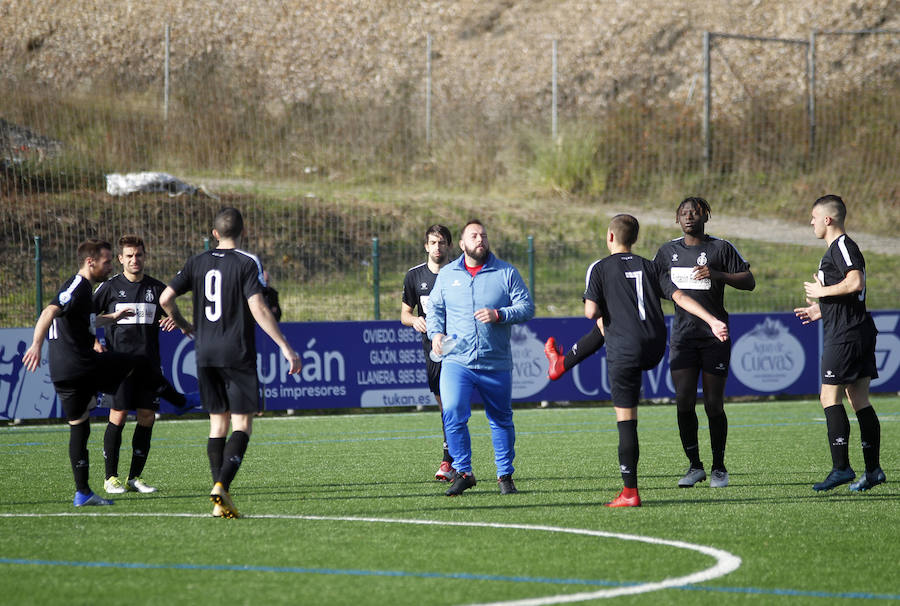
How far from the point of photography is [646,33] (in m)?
39.2

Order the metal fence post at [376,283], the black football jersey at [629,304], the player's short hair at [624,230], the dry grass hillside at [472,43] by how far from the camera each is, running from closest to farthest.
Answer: the black football jersey at [629,304]
the player's short hair at [624,230]
the metal fence post at [376,283]
the dry grass hillside at [472,43]

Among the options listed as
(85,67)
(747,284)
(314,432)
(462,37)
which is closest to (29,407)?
(314,432)

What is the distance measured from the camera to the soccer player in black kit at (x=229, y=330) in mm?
7766

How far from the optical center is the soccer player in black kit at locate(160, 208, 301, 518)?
7.77m

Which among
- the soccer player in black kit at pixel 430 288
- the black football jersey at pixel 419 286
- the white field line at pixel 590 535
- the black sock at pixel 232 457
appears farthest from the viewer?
the black football jersey at pixel 419 286

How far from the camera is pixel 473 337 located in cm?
890

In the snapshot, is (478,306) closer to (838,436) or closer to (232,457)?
(232,457)

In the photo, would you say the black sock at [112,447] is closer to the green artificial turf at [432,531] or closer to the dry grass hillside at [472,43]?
the green artificial turf at [432,531]

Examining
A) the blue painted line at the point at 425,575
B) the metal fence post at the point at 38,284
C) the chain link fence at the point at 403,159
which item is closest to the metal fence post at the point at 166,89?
the chain link fence at the point at 403,159

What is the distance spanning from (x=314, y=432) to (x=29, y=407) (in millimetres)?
4284

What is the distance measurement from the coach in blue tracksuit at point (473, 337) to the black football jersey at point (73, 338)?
8.38 feet

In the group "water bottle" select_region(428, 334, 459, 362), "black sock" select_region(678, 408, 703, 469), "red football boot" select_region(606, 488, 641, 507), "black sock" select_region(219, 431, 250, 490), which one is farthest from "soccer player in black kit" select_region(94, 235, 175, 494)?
"black sock" select_region(678, 408, 703, 469)

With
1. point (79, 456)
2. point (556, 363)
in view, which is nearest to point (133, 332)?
point (79, 456)

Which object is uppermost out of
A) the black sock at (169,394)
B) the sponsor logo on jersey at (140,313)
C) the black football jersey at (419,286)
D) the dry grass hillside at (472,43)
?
the dry grass hillside at (472,43)
